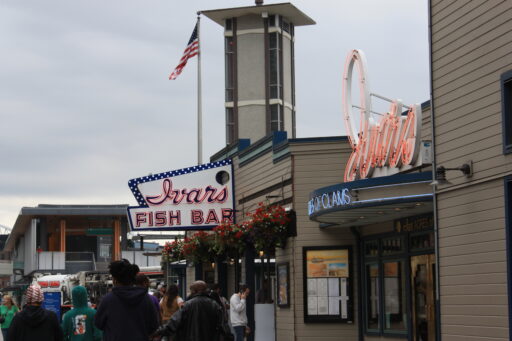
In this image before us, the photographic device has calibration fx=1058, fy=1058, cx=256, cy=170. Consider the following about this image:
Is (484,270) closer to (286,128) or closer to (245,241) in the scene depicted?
(245,241)

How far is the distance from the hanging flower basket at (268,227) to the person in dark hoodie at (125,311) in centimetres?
1468

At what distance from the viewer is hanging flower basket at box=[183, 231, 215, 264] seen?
31.8m

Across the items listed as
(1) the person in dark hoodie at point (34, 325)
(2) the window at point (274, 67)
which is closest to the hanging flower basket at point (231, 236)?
(1) the person in dark hoodie at point (34, 325)

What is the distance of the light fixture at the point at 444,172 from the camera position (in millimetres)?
16016

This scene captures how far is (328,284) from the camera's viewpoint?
24953mm

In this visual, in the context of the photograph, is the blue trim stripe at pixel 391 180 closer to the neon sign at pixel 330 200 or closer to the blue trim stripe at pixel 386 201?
the neon sign at pixel 330 200

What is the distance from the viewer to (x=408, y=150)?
19.5 meters

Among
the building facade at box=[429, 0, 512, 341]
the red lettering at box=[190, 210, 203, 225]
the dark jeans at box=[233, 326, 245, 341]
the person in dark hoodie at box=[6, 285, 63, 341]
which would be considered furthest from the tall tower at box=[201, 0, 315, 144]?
the person in dark hoodie at box=[6, 285, 63, 341]

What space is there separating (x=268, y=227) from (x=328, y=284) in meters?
2.06

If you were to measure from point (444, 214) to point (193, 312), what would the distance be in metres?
5.54

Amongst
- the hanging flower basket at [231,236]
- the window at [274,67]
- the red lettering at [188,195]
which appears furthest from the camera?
the window at [274,67]

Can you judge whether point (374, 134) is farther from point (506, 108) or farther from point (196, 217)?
point (196, 217)

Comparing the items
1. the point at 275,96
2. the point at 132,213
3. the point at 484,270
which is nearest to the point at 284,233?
the point at 132,213

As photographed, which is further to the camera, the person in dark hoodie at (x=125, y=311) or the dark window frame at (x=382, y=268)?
the dark window frame at (x=382, y=268)
